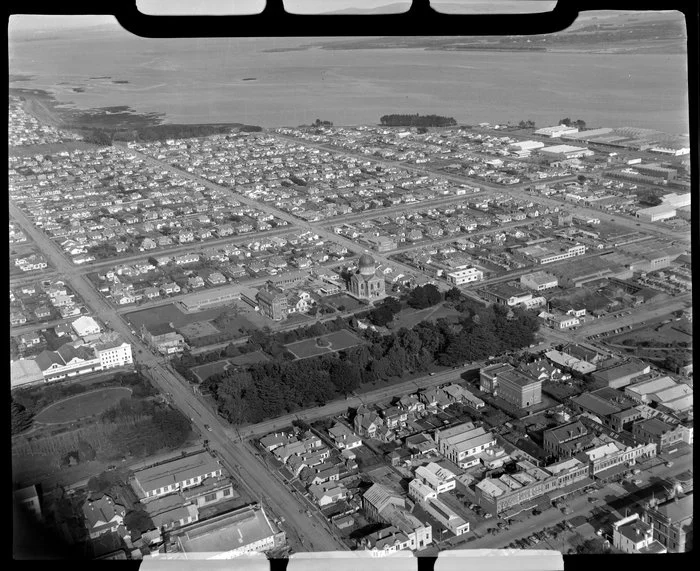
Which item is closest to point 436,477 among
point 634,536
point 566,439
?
point 566,439

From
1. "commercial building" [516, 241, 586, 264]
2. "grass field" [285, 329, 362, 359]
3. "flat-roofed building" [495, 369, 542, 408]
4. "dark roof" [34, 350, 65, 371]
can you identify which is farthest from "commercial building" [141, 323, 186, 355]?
"commercial building" [516, 241, 586, 264]

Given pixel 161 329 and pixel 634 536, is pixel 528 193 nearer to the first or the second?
pixel 161 329

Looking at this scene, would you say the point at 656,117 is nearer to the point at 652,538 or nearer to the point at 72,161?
the point at 652,538

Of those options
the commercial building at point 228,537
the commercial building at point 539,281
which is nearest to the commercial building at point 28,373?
the commercial building at point 228,537

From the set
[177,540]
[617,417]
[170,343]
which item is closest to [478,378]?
[617,417]

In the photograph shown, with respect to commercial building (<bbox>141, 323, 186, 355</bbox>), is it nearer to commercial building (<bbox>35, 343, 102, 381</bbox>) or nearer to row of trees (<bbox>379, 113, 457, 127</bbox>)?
commercial building (<bbox>35, 343, 102, 381</bbox>)

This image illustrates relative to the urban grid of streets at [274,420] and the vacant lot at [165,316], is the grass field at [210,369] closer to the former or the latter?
the urban grid of streets at [274,420]
